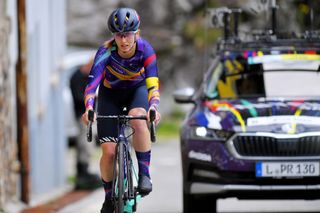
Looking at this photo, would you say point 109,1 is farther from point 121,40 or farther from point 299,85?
point 121,40

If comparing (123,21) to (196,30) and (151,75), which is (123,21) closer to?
(151,75)

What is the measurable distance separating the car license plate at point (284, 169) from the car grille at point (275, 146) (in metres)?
0.09

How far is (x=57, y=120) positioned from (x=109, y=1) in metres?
11.5

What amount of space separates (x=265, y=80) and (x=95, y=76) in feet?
11.0

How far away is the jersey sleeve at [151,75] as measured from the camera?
9.60m

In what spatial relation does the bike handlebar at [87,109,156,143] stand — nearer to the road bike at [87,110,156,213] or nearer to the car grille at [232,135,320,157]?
the road bike at [87,110,156,213]

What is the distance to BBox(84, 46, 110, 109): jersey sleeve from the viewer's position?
9.61m

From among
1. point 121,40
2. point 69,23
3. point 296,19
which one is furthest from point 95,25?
point 121,40

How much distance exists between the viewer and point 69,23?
95.9ft

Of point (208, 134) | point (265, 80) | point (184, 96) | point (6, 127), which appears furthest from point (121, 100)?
point (6, 127)

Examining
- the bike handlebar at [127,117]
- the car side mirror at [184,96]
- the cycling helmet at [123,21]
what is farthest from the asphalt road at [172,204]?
the cycling helmet at [123,21]

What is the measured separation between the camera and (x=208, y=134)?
1161 cm

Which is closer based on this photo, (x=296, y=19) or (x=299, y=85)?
(x=299, y=85)

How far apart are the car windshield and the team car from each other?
0.01m
